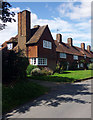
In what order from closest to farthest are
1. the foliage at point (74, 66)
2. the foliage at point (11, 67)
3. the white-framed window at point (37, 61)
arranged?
the foliage at point (11, 67)
the white-framed window at point (37, 61)
the foliage at point (74, 66)

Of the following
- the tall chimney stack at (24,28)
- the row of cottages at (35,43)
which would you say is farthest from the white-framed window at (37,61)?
the tall chimney stack at (24,28)

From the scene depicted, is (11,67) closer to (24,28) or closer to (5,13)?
(5,13)

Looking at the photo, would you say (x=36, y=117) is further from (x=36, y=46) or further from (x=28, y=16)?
(x=28, y=16)

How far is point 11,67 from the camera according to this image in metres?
9.88

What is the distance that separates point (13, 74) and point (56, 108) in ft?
18.0

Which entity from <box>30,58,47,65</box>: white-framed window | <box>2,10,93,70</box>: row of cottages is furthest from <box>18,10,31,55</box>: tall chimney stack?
<box>30,58,47,65</box>: white-framed window

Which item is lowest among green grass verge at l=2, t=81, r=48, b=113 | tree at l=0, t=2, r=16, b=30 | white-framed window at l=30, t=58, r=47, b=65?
green grass verge at l=2, t=81, r=48, b=113

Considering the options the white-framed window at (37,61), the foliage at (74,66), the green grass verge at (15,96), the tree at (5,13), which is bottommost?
the green grass verge at (15,96)

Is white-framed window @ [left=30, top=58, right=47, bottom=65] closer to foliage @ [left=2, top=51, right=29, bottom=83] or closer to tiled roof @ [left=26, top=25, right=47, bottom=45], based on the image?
tiled roof @ [left=26, top=25, right=47, bottom=45]

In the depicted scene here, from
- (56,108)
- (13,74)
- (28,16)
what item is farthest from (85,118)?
(28,16)

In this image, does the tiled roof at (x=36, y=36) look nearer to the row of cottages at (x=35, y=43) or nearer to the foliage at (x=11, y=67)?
the row of cottages at (x=35, y=43)

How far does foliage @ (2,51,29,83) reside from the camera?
31.6 feet

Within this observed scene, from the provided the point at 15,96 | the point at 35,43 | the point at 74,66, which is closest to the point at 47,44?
the point at 35,43

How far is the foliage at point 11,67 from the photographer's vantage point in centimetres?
963
